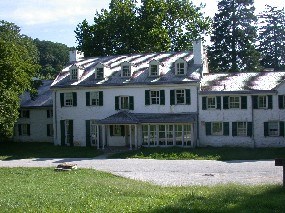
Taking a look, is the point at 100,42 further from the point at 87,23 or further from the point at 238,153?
the point at 238,153

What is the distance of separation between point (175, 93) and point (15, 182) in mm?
20314

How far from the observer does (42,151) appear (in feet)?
127

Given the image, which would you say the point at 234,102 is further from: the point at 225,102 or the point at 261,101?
the point at 261,101

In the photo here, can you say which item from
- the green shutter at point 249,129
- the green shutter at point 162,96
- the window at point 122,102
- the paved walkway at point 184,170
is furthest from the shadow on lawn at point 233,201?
the window at point 122,102

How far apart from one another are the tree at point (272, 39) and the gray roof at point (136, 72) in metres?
23.6

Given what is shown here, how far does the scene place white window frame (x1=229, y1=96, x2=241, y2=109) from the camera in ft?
123

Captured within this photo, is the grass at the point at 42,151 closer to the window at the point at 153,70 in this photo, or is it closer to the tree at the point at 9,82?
the tree at the point at 9,82

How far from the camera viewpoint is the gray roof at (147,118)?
37562 millimetres

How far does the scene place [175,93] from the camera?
1526 inches

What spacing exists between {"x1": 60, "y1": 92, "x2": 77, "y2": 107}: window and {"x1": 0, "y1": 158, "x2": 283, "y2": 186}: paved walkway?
29.6ft

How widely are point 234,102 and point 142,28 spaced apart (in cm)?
2294

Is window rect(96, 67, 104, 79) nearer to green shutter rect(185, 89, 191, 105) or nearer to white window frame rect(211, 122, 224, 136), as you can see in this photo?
green shutter rect(185, 89, 191, 105)

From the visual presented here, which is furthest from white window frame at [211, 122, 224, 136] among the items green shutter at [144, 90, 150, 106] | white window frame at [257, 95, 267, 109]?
green shutter at [144, 90, 150, 106]

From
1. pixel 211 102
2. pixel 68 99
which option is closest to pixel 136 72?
pixel 68 99
